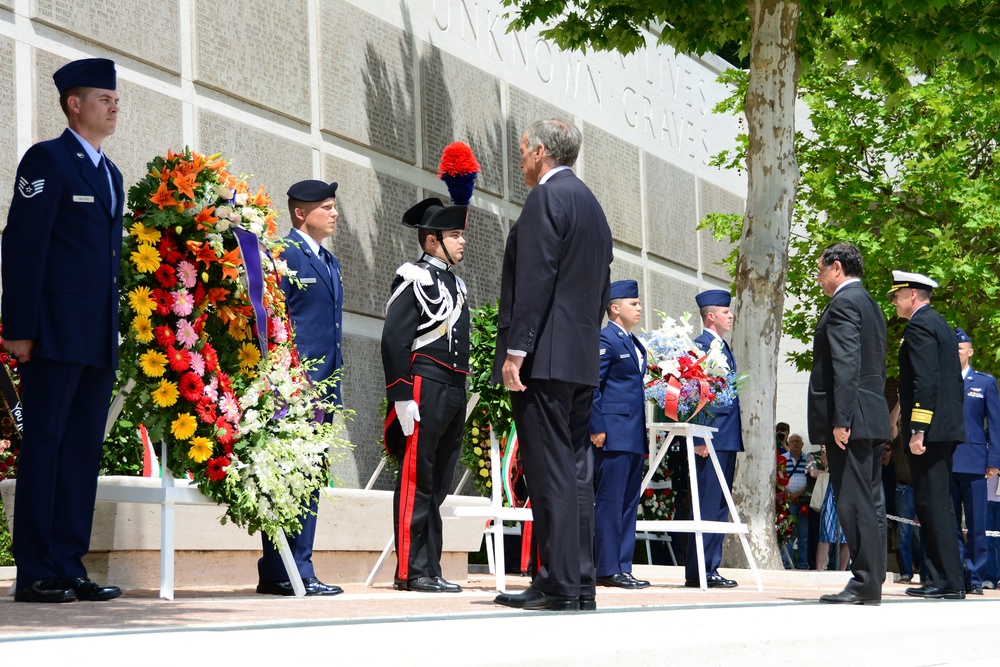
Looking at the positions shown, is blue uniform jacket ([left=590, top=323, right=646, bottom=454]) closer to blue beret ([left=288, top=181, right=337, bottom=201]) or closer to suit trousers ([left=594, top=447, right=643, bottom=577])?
suit trousers ([left=594, top=447, right=643, bottom=577])

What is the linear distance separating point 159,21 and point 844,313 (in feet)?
14.2

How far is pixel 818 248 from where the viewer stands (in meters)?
18.3

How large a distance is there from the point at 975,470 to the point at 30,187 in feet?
27.2

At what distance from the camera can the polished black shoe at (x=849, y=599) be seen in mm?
7391

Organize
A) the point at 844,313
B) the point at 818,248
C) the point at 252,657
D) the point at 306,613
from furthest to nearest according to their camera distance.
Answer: the point at 818,248 < the point at 844,313 < the point at 306,613 < the point at 252,657

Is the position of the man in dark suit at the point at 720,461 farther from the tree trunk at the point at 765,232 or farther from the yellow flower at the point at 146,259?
the yellow flower at the point at 146,259

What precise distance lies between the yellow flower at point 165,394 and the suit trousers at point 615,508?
353 centimetres

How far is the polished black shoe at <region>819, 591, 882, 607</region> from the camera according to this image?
7391 mm

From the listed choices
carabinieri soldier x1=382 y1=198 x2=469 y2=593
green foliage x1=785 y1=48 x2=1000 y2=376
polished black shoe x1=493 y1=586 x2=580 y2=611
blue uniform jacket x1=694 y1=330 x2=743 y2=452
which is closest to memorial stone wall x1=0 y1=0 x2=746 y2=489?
carabinieri soldier x1=382 y1=198 x2=469 y2=593

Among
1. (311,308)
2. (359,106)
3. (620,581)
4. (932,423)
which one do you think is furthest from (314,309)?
(932,423)

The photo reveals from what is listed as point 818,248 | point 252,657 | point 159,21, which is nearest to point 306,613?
A: point 252,657

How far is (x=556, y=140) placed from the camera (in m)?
6.23

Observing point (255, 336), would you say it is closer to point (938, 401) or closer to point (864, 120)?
point (938, 401)

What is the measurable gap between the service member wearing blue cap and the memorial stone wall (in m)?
3.97
